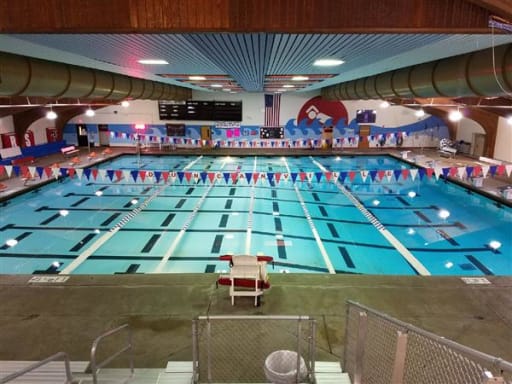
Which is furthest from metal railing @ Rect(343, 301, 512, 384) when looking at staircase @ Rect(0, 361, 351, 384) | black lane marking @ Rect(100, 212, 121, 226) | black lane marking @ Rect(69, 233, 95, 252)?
black lane marking @ Rect(100, 212, 121, 226)

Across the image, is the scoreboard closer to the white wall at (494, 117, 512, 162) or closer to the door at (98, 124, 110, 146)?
the door at (98, 124, 110, 146)

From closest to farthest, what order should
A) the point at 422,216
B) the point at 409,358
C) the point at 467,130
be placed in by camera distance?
the point at 409,358
the point at 422,216
the point at 467,130

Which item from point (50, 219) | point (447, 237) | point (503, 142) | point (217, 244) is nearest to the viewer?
point (217, 244)

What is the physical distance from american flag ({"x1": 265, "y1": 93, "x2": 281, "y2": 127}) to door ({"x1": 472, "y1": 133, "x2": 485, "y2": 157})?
11872 mm

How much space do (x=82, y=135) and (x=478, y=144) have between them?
2493 cm

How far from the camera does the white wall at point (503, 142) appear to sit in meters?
16.8

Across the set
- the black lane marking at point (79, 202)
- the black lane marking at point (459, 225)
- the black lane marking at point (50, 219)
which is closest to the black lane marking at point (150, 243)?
the black lane marking at point (50, 219)

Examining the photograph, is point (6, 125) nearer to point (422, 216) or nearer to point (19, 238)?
point (19, 238)

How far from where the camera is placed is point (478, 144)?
64.1ft

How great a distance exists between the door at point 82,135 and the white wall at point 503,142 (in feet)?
81.6

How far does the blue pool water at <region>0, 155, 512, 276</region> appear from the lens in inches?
341

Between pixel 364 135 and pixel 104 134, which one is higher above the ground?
pixel 104 134

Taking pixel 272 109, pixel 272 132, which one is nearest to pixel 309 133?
pixel 272 132

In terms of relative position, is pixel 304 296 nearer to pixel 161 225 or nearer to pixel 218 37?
pixel 218 37
